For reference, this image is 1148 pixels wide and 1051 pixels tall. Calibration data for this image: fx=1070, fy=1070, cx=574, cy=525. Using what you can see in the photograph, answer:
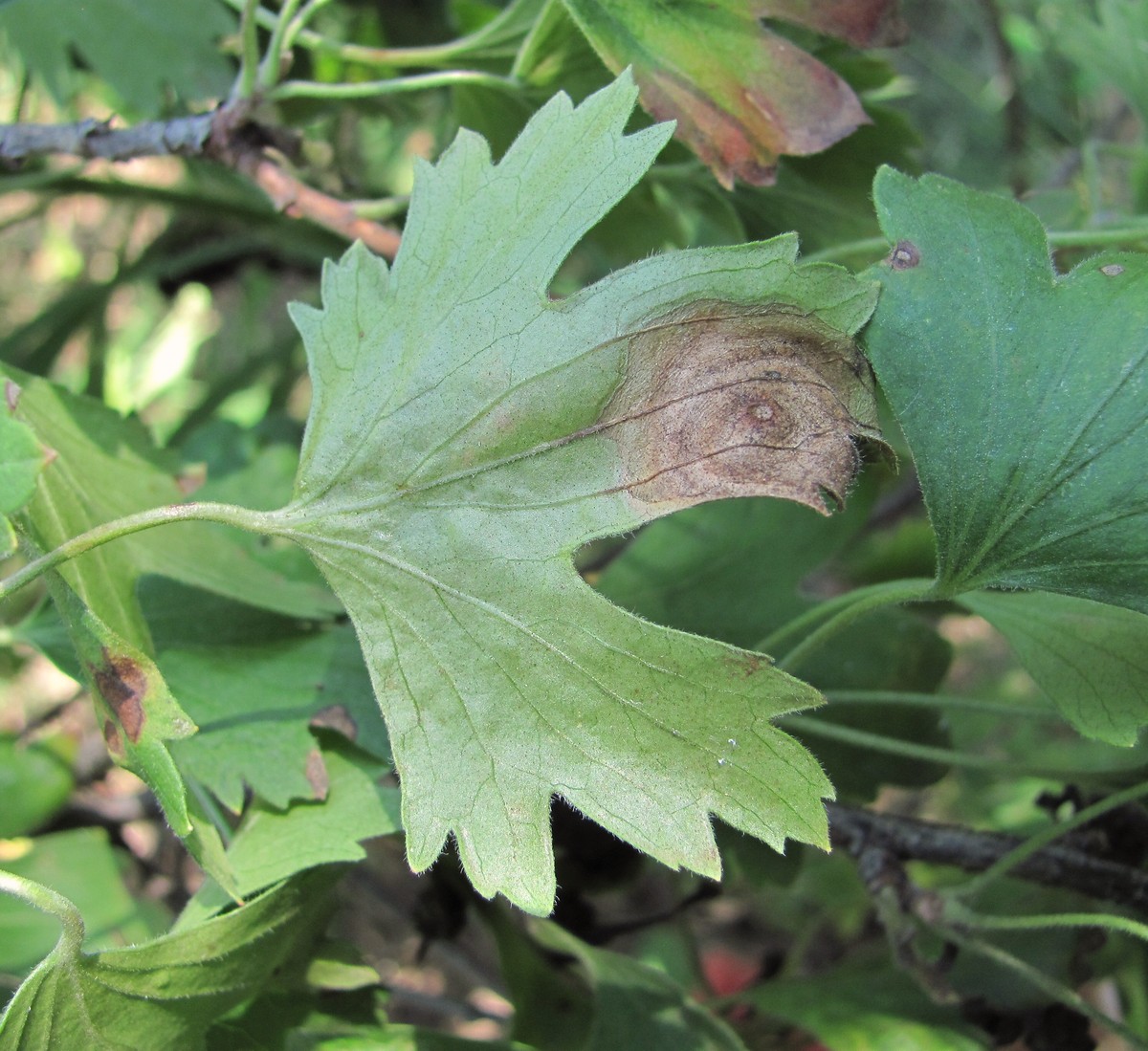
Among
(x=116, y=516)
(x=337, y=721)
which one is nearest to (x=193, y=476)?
(x=116, y=516)

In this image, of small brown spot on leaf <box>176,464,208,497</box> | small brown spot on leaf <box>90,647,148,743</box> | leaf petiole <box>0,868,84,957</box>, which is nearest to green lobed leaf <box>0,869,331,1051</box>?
leaf petiole <box>0,868,84,957</box>

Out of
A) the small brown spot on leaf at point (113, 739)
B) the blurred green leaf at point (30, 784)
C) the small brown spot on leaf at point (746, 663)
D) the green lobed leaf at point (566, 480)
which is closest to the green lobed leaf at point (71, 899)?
the blurred green leaf at point (30, 784)

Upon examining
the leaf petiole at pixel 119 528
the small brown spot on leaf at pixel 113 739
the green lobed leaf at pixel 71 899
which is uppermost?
the leaf petiole at pixel 119 528

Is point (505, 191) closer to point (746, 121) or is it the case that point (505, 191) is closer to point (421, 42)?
point (746, 121)

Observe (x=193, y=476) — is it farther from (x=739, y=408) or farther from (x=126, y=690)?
(x=739, y=408)

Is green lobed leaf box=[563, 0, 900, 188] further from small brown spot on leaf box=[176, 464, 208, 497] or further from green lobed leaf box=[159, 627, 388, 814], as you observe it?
small brown spot on leaf box=[176, 464, 208, 497]

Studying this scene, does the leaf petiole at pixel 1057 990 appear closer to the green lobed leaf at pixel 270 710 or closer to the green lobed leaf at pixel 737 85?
the green lobed leaf at pixel 270 710
